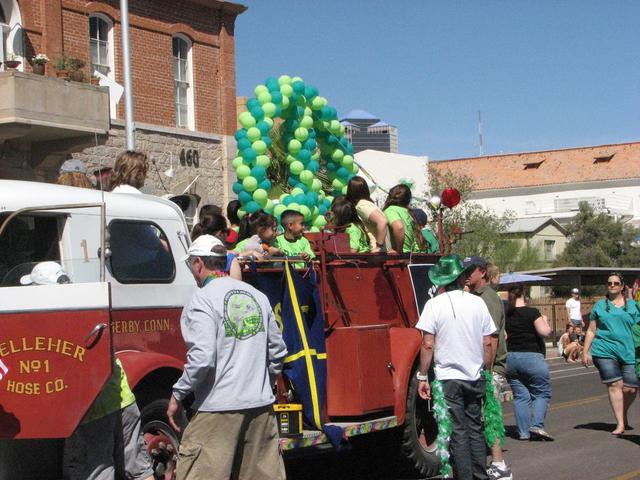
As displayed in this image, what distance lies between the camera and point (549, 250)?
66.5 metres

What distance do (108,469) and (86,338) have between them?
855mm

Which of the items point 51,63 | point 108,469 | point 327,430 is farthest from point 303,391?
point 51,63

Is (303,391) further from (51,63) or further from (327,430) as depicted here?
(51,63)

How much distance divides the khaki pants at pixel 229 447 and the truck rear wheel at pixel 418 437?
3.07 meters

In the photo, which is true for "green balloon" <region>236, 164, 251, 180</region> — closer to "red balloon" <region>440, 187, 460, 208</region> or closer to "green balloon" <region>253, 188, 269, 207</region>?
"green balloon" <region>253, 188, 269, 207</region>

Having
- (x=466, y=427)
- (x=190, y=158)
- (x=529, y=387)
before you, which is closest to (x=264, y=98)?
(x=529, y=387)

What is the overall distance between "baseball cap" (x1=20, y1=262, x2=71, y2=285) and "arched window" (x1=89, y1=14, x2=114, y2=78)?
16.6 m

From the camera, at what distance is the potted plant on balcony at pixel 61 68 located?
18.2 m

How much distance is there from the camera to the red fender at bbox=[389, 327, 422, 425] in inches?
344

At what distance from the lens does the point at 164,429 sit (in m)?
7.06

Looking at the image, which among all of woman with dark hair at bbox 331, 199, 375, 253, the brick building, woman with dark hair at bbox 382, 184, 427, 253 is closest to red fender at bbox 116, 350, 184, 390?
woman with dark hair at bbox 331, 199, 375, 253

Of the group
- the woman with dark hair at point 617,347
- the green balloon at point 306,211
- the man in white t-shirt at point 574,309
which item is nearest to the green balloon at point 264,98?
the green balloon at point 306,211

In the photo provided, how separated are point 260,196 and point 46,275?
25.7ft

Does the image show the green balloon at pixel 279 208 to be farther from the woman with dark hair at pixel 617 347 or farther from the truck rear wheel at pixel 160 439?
the truck rear wheel at pixel 160 439
